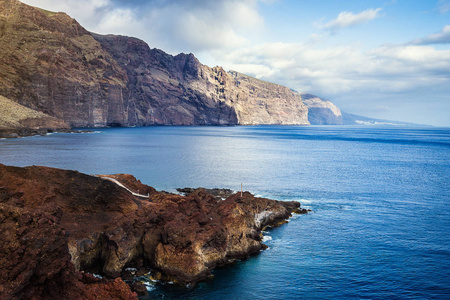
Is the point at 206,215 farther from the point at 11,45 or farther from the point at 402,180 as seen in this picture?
the point at 11,45

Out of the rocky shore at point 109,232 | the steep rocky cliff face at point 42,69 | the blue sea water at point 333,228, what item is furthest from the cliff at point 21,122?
the rocky shore at point 109,232

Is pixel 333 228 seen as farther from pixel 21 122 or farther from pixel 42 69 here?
pixel 42 69

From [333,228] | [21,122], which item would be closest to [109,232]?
[333,228]

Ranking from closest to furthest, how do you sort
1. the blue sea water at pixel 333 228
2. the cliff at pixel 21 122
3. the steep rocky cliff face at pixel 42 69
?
the blue sea water at pixel 333 228 → the cliff at pixel 21 122 → the steep rocky cliff face at pixel 42 69

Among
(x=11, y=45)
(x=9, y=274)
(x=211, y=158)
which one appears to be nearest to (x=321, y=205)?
(x=9, y=274)

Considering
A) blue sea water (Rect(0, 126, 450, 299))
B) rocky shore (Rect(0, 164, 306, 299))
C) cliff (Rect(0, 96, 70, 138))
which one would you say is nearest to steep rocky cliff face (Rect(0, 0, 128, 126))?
cliff (Rect(0, 96, 70, 138))

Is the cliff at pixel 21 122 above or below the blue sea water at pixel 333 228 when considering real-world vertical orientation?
above

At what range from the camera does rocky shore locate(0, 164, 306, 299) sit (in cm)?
1252

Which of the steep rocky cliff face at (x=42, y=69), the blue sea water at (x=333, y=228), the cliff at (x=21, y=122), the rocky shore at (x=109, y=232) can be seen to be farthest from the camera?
the steep rocky cliff face at (x=42, y=69)

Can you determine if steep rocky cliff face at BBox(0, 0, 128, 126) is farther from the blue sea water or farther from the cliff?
the blue sea water

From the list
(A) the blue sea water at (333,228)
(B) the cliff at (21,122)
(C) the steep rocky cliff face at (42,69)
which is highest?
(C) the steep rocky cliff face at (42,69)

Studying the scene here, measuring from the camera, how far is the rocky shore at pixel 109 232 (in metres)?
12.5

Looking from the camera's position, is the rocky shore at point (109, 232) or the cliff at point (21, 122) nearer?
the rocky shore at point (109, 232)

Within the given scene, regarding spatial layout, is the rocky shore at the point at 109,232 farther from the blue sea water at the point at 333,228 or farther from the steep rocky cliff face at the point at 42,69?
the steep rocky cliff face at the point at 42,69
